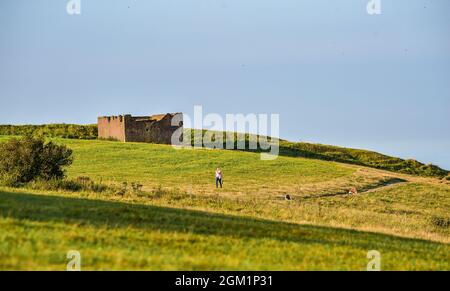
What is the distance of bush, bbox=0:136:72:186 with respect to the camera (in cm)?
3988

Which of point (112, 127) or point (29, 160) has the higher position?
point (112, 127)

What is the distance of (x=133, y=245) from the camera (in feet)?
51.0

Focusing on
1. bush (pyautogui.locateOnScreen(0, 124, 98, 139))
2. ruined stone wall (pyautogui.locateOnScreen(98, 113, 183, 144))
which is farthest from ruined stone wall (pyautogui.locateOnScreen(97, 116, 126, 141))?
bush (pyautogui.locateOnScreen(0, 124, 98, 139))

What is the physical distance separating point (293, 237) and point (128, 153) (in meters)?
57.4

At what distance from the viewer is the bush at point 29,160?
131 ft

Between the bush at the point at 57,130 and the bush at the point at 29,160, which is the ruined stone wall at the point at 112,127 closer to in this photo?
the bush at the point at 57,130

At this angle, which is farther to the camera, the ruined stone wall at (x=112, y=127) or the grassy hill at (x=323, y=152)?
the ruined stone wall at (x=112, y=127)

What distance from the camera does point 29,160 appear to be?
1597 inches

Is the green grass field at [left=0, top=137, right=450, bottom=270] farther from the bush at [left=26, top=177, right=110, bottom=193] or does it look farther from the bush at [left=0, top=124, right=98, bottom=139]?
the bush at [left=0, top=124, right=98, bottom=139]

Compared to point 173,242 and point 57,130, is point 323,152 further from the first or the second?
point 173,242

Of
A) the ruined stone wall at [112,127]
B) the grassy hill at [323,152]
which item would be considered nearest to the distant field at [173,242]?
the grassy hill at [323,152]

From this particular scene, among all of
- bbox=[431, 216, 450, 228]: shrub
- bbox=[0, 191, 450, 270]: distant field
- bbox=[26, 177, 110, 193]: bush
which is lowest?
bbox=[431, 216, 450, 228]: shrub

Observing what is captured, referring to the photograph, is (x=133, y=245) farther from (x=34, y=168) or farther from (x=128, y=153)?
(x=128, y=153)

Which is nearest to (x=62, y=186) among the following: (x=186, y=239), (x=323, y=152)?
(x=186, y=239)
